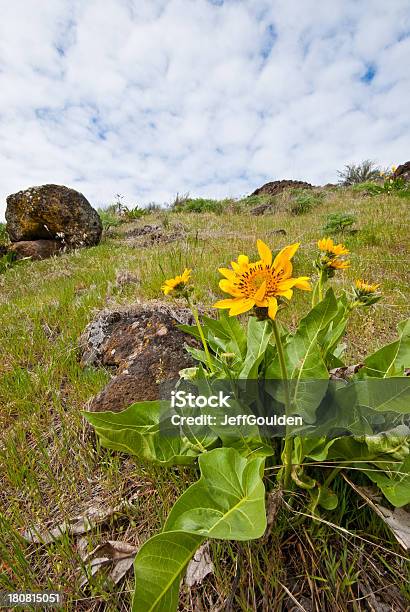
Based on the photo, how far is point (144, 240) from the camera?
7.68 metres

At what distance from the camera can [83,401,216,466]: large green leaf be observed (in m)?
1.13

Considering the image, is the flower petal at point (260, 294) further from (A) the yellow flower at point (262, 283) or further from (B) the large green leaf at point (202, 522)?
(B) the large green leaf at point (202, 522)

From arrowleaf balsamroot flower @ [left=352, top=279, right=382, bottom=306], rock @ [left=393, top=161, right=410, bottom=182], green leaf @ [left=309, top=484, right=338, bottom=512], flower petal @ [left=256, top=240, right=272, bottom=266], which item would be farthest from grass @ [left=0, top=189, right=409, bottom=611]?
rock @ [left=393, top=161, right=410, bottom=182]

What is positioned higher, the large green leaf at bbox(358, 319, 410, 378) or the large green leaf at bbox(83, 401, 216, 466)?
the large green leaf at bbox(358, 319, 410, 378)

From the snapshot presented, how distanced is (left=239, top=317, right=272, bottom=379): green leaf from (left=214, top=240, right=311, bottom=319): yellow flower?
28cm

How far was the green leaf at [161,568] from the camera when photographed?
2.32ft

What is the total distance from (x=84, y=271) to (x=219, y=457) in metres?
4.38

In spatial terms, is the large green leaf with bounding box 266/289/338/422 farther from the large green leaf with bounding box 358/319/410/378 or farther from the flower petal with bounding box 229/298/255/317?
Result: the flower petal with bounding box 229/298/255/317

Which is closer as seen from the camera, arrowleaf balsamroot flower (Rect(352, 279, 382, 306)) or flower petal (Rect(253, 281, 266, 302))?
flower petal (Rect(253, 281, 266, 302))

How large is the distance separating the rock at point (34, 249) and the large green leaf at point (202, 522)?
7.33 metres

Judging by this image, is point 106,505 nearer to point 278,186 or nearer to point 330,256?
point 330,256

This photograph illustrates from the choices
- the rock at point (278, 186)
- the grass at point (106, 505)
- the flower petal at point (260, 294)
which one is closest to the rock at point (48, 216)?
the grass at point (106, 505)

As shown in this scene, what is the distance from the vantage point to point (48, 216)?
309 inches

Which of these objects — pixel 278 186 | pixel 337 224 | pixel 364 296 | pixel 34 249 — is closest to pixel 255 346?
pixel 364 296
